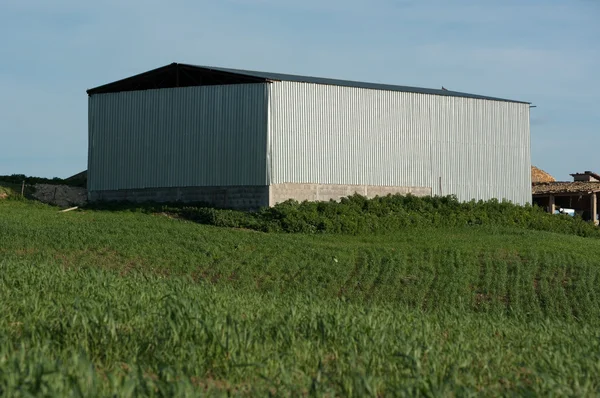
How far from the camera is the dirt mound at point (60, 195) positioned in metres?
40.3

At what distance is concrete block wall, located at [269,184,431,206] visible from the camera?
3553 cm

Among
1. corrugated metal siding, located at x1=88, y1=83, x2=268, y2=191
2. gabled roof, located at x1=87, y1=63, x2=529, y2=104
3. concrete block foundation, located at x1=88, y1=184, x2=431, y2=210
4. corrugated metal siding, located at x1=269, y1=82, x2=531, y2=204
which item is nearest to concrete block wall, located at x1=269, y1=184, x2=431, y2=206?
concrete block foundation, located at x1=88, y1=184, x2=431, y2=210

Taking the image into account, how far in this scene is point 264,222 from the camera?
33.6 metres

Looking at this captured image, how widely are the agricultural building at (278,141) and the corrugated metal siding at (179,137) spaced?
4 cm

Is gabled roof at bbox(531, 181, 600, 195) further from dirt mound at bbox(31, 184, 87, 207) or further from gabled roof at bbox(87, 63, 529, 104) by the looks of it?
dirt mound at bbox(31, 184, 87, 207)

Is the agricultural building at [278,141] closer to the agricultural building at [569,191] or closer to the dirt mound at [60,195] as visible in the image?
the dirt mound at [60,195]

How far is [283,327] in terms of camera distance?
1042cm

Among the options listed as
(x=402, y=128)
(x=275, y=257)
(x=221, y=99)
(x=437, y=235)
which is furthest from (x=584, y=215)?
(x=275, y=257)

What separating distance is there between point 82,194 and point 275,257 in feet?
→ 58.9

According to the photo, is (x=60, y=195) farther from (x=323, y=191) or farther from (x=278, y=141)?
(x=323, y=191)

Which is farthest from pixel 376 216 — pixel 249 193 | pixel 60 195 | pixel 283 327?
pixel 283 327

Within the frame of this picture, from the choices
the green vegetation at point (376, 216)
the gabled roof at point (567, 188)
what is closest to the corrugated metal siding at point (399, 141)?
the green vegetation at point (376, 216)

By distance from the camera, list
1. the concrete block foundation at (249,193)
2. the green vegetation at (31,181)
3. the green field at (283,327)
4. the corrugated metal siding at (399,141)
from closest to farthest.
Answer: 1. the green field at (283,327)
2. the concrete block foundation at (249,193)
3. the corrugated metal siding at (399,141)
4. the green vegetation at (31,181)

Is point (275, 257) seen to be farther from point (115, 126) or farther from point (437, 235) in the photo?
point (115, 126)
